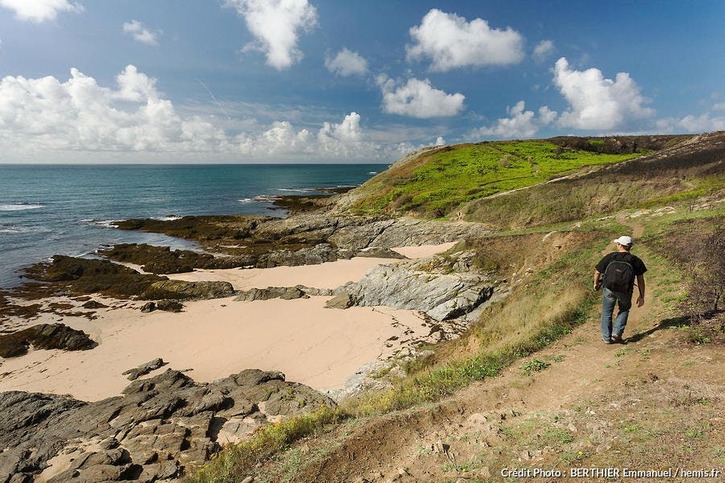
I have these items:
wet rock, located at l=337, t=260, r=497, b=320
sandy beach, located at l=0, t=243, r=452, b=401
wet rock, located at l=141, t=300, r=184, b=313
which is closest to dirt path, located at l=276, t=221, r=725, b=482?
sandy beach, located at l=0, t=243, r=452, b=401

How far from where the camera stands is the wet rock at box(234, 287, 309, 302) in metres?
28.3

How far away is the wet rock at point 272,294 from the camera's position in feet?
93.0

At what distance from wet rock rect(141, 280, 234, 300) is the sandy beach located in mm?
1251

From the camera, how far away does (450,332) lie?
67.1 feet

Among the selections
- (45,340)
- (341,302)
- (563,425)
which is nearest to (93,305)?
(45,340)

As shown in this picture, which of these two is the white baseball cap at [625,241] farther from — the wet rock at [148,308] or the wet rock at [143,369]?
the wet rock at [148,308]

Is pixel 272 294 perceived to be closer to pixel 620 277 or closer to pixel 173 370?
pixel 173 370

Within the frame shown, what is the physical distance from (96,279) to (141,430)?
27350 millimetres

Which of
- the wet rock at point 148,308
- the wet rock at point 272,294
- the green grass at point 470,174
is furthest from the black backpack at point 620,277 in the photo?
the green grass at point 470,174

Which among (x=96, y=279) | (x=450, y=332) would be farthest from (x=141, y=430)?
(x=96, y=279)

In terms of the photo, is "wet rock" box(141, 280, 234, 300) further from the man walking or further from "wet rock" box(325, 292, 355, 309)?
the man walking

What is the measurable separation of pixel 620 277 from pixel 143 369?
2097 cm

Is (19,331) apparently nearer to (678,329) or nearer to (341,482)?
(341,482)

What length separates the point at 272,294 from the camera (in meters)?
28.6
